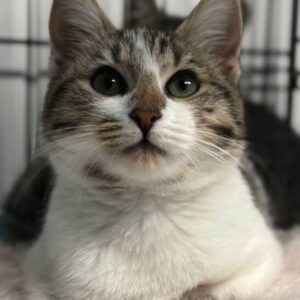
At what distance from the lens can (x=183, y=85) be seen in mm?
1092

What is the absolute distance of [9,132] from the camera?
7.04 feet

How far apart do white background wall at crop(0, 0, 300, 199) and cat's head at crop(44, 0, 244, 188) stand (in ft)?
2.66

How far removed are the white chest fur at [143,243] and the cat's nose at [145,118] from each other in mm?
193

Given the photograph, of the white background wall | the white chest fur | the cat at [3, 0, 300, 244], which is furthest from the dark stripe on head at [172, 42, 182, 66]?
the white background wall

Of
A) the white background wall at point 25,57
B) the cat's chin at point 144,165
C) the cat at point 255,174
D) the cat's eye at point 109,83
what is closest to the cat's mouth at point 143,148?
the cat's chin at point 144,165

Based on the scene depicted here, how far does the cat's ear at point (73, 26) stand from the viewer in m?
1.17

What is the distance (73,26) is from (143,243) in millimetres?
510

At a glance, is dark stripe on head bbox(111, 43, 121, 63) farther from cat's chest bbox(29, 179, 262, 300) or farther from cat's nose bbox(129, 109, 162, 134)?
cat's chest bbox(29, 179, 262, 300)

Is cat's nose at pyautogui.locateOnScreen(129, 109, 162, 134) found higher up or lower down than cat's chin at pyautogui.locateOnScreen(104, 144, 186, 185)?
higher up

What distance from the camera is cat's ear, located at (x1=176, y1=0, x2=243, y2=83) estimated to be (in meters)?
1.18

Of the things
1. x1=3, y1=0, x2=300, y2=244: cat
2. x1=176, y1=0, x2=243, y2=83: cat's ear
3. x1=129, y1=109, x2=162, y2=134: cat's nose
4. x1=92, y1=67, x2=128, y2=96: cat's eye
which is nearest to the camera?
x1=129, y1=109, x2=162, y2=134: cat's nose

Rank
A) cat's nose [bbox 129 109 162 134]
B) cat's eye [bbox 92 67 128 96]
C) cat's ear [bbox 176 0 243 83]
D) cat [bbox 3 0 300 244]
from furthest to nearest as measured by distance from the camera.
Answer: cat [bbox 3 0 300 244], cat's ear [bbox 176 0 243 83], cat's eye [bbox 92 67 128 96], cat's nose [bbox 129 109 162 134]

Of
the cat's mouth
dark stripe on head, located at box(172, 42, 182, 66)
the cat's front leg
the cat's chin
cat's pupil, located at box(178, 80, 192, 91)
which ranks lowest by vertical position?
the cat's front leg

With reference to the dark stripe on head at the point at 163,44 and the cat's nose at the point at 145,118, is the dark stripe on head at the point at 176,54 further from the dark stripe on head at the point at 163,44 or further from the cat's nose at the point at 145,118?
the cat's nose at the point at 145,118
